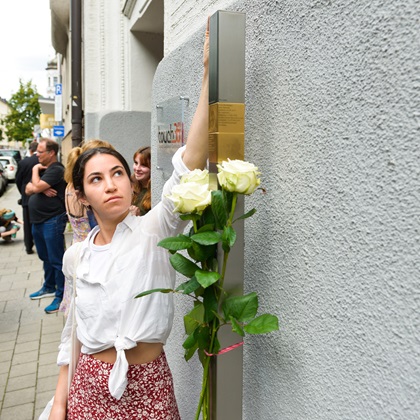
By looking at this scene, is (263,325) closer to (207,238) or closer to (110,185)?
(207,238)

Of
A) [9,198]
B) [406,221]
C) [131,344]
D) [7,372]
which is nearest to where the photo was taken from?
[406,221]

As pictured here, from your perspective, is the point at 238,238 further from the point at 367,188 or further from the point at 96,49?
the point at 96,49

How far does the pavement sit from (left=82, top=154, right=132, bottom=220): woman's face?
2747 mm

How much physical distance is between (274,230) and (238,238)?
0.43 feet

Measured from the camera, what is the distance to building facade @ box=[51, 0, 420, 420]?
0.99 metres

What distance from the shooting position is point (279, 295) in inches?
59.5

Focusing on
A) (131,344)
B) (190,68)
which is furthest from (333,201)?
(190,68)

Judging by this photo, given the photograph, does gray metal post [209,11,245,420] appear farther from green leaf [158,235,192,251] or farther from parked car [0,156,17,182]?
parked car [0,156,17,182]

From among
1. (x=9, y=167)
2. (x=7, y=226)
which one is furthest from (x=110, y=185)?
(x=9, y=167)

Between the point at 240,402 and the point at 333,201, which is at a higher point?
the point at 333,201

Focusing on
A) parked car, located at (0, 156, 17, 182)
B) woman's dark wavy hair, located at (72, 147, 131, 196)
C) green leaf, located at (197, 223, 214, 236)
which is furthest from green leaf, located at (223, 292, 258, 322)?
parked car, located at (0, 156, 17, 182)

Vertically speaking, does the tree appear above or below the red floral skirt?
above

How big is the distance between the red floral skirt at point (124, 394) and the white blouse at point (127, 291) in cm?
7

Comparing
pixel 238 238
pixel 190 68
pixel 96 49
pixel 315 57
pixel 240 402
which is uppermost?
pixel 96 49
